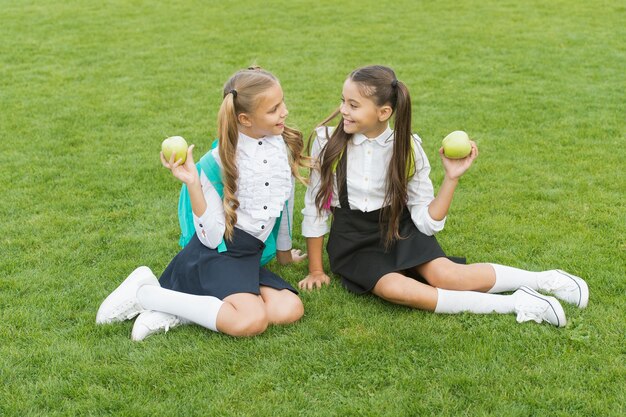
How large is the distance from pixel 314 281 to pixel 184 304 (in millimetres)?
903

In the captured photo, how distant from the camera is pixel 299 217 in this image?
5812 mm

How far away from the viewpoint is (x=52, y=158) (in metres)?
7.00

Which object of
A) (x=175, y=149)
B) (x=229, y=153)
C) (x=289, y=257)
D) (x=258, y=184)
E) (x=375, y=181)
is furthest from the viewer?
(x=289, y=257)

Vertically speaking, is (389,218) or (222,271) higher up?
(389,218)

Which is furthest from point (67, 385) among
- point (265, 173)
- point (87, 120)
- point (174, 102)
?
point (174, 102)

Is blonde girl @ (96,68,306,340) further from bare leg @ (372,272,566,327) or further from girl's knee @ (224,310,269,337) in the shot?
bare leg @ (372,272,566,327)

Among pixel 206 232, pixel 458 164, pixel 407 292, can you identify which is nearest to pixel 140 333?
pixel 206 232

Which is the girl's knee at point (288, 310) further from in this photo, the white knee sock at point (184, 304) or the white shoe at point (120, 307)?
the white shoe at point (120, 307)

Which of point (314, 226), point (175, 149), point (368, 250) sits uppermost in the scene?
point (175, 149)

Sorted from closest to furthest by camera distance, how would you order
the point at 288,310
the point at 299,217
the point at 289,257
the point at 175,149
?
the point at 175,149
the point at 288,310
the point at 289,257
the point at 299,217

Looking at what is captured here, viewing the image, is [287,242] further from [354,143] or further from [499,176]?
[499,176]

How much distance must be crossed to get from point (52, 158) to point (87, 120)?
1.33 metres

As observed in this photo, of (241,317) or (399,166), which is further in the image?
(399,166)

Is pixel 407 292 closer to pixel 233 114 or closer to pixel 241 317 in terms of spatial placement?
pixel 241 317
